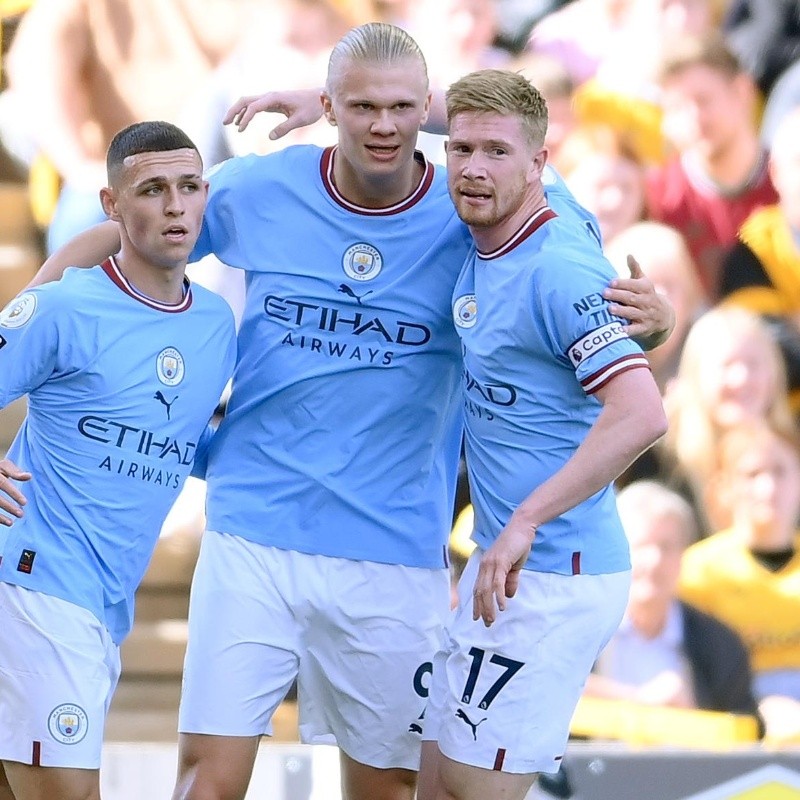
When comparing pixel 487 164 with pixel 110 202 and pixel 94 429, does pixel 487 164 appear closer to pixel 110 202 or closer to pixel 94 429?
pixel 110 202

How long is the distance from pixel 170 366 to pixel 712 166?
2180mm

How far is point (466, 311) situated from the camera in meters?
2.75

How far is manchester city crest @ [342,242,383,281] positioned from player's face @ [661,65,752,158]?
1.82 metres

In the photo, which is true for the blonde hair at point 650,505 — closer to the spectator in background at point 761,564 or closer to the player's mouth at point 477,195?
the spectator in background at point 761,564

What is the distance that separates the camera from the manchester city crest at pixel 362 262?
294 centimetres

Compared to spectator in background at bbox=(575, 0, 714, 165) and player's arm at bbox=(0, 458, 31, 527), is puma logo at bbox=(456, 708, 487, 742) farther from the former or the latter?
spectator in background at bbox=(575, 0, 714, 165)

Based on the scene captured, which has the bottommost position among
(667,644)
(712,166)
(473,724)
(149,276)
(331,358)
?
(667,644)

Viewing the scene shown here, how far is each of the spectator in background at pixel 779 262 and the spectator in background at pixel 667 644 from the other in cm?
52

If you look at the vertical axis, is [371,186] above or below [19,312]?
above

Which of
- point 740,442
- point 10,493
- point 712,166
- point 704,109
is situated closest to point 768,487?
point 740,442

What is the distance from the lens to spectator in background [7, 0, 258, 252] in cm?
447

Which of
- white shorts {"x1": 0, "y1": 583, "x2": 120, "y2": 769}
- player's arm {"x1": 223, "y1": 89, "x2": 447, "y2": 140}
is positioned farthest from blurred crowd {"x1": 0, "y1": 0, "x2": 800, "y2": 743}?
white shorts {"x1": 0, "y1": 583, "x2": 120, "y2": 769}

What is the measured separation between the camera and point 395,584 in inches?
119

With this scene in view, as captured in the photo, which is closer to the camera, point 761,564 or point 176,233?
point 176,233
